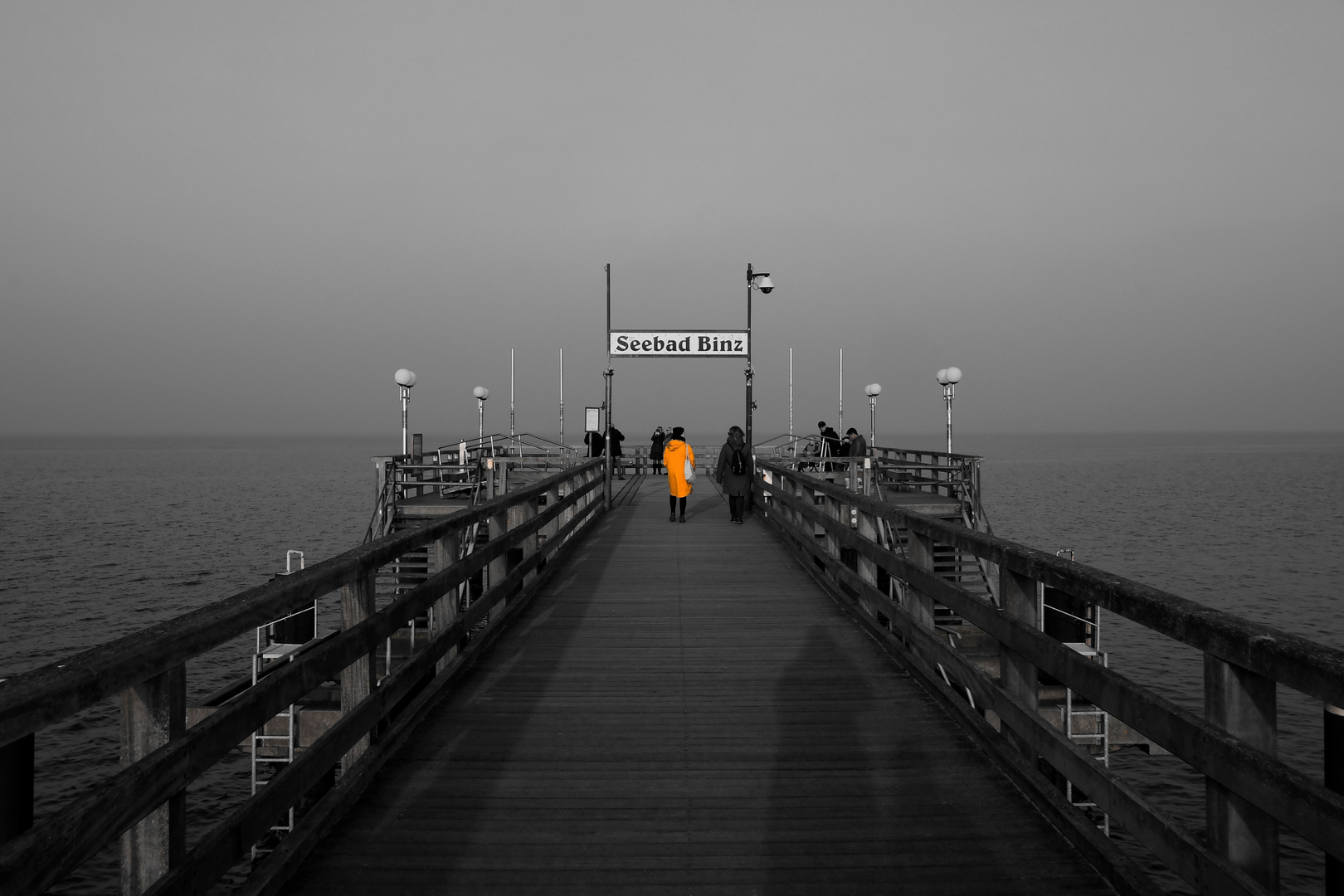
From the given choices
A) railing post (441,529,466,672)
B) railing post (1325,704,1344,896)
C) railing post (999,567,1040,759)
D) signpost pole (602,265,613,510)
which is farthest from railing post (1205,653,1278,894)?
signpost pole (602,265,613,510)

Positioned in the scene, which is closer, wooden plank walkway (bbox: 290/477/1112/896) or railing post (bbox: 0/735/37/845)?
railing post (bbox: 0/735/37/845)

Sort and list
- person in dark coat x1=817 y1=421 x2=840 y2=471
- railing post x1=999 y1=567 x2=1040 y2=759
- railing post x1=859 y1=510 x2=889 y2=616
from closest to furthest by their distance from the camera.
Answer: railing post x1=999 y1=567 x2=1040 y2=759, railing post x1=859 y1=510 x2=889 y2=616, person in dark coat x1=817 y1=421 x2=840 y2=471

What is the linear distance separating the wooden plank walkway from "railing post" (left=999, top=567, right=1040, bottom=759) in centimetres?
41

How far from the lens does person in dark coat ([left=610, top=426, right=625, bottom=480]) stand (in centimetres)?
3238

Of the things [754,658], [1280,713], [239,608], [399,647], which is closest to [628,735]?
[754,658]

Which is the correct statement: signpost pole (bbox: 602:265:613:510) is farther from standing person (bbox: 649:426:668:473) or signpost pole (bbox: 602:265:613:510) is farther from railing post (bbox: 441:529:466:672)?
standing person (bbox: 649:426:668:473)

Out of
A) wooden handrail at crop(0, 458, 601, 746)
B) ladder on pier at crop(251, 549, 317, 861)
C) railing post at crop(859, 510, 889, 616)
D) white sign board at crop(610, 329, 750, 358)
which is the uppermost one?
white sign board at crop(610, 329, 750, 358)

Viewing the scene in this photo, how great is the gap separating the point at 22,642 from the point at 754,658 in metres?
21.0

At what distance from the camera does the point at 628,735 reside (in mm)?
5406

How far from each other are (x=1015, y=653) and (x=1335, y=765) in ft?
6.85

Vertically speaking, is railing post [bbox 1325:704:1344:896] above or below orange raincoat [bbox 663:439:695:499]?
below

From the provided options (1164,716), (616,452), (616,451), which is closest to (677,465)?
(1164,716)

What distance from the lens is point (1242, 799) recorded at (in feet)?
9.07

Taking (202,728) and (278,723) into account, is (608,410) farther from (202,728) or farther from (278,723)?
(202,728)
